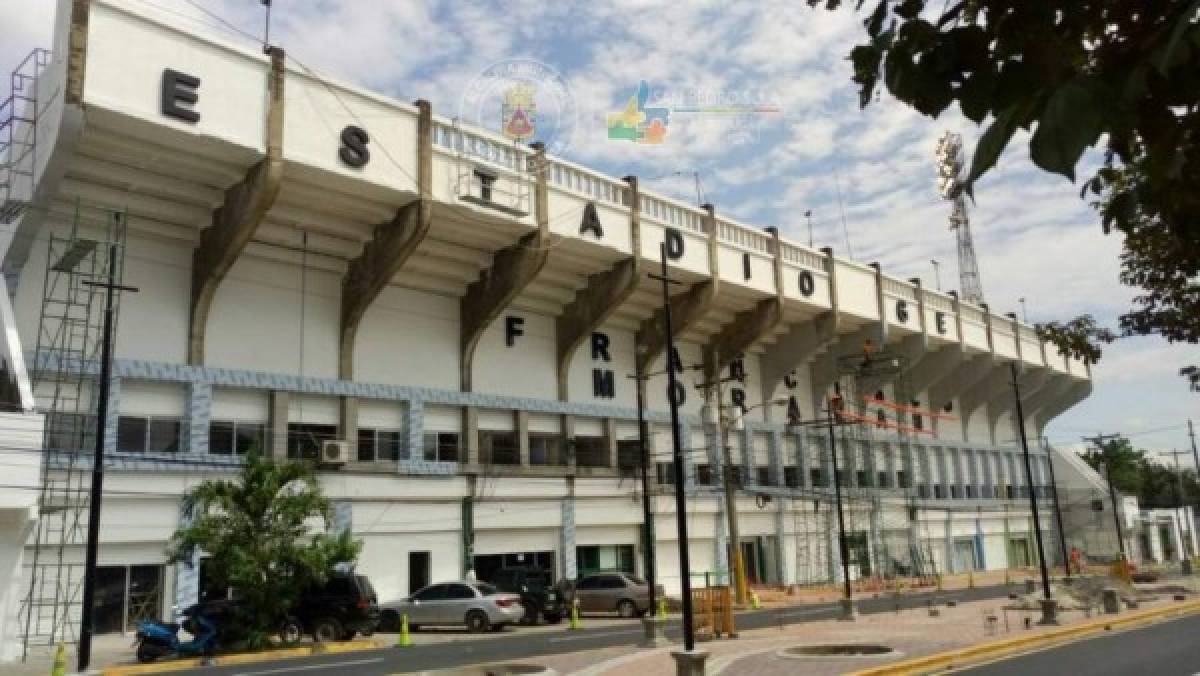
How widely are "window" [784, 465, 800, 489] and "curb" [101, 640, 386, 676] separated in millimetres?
31001

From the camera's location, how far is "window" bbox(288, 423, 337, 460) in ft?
105

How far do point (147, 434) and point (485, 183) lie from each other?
45.7 feet

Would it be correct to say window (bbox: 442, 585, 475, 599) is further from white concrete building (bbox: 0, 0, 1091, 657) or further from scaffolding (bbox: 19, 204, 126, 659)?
scaffolding (bbox: 19, 204, 126, 659)

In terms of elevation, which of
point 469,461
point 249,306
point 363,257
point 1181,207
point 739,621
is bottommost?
point 739,621

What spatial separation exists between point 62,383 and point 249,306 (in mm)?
6444

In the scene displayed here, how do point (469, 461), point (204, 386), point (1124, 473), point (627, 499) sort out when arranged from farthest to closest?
1. point (1124, 473)
2. point (627, 499)
3. point (469, 461)
4. point (204, 386)

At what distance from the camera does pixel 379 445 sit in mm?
34406

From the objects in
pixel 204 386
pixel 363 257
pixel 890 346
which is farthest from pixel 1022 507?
pixel 204 386

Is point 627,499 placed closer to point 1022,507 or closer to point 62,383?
point 62,383

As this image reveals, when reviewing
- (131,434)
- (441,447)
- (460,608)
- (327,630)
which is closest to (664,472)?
(441,447)

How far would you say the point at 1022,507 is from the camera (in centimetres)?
7338

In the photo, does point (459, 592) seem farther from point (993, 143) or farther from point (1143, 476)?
point (1143, 476)

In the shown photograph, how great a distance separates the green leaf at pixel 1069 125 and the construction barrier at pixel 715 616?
22586mm

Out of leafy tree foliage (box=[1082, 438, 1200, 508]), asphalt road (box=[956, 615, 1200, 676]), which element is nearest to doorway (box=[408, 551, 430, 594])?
asphalt road (box=[956, 615, 1200, 676])
